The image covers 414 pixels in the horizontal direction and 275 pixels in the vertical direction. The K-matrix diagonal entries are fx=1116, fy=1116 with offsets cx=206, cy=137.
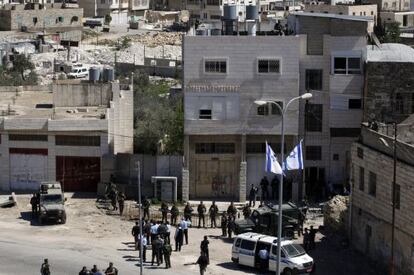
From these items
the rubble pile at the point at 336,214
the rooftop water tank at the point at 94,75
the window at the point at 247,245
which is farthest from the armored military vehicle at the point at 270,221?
the rooftop water tank at the point at 94,75

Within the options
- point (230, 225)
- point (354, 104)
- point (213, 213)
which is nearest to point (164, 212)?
point (213, 213)

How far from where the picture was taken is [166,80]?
4048 inches

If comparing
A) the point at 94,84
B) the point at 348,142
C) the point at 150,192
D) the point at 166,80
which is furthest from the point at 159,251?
the point at 166,80

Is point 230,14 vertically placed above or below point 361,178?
above

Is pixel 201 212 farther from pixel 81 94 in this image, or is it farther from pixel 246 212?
pixel 81 94

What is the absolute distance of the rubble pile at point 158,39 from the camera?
13538 centimetres

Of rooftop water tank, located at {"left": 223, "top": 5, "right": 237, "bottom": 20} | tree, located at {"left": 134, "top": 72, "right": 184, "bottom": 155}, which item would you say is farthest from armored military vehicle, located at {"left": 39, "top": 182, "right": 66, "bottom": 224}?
rooftop water tank, located at {"left": 223, "top": 5, "right": 237, "bottom": 20}

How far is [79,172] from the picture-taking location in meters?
52.4

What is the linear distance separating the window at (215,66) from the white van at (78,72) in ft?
149

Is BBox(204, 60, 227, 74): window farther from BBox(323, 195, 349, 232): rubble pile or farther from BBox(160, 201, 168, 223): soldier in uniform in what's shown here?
BBox(323, 195, 349, 232): rubble pile

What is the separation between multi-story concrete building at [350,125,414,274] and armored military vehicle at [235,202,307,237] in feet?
7.56

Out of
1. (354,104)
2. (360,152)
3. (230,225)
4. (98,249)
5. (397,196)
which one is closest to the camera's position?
(397,196)

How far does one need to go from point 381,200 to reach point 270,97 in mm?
11664

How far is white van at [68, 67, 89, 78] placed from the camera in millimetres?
96750
